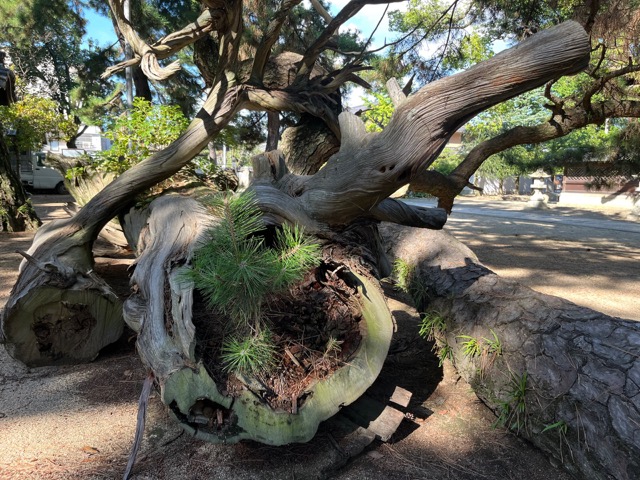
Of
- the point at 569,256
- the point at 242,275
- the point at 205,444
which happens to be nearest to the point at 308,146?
the point at 242,275

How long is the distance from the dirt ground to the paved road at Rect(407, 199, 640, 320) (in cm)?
308

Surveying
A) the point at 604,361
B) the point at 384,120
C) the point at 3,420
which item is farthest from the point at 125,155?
the point at 384,120

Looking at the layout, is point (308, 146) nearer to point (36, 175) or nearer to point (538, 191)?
point (36, 175)

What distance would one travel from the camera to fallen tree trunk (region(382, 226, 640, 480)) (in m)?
1.92

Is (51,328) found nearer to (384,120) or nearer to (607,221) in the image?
(384,120)

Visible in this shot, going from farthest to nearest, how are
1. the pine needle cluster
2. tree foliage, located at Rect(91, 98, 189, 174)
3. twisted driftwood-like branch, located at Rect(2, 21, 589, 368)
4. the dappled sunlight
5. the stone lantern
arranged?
the stone lantern < the dappled sunlight < tree foliage, located at Rect(91, 98, 189, 174) < the pine needle cluster < twisted driftwood-like branch, located at Rect(2, 21, 589, 368)

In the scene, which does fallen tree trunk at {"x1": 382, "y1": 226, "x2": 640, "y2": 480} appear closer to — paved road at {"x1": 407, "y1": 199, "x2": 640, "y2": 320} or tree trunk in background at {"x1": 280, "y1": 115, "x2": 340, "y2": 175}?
paved road at {"x1": 407, "y1": 199, "x2": 640, "y2": 320}

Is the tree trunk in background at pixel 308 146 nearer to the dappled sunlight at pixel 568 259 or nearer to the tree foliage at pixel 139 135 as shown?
the tree foliage at pixel 139 135

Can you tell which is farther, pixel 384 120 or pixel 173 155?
pixel 384 120

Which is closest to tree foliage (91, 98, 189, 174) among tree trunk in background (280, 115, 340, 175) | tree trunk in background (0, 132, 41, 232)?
tree trunk in background (280, 115, 340, 175)

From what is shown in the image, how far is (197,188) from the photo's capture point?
4.05 meters

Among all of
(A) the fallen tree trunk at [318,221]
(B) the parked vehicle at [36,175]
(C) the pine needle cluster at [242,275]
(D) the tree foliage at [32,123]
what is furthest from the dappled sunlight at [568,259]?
(B) the parked vehicle at [36,175]

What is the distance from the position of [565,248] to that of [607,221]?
7.54 metres

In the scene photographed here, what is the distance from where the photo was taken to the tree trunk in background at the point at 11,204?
8.44 meters
